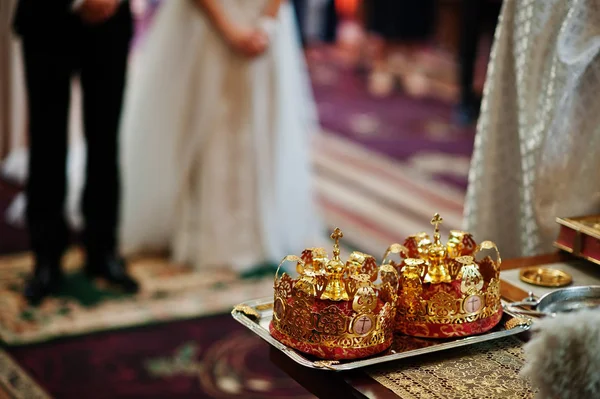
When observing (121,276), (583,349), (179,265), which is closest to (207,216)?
(179,265)

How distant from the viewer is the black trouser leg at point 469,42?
5.70 metres

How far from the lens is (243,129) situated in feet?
11.9

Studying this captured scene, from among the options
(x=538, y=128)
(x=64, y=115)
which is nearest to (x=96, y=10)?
(x=64, y=115)

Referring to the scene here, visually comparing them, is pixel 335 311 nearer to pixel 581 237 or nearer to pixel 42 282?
pixel 581 237

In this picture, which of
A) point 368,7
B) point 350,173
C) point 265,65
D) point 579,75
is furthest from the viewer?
point 368,7

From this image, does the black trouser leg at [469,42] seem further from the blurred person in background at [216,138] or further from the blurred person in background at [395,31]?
the blurred person in background at [216,138]

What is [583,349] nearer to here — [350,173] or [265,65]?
[265,65]

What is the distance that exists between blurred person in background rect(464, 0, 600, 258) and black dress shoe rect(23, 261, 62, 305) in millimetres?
1774

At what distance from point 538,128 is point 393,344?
0.60 metres

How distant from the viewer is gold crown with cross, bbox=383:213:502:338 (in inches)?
53.7

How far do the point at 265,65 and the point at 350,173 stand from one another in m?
1.48

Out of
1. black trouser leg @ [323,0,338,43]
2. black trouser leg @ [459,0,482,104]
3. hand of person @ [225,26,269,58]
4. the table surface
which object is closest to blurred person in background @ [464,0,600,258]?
the table surface

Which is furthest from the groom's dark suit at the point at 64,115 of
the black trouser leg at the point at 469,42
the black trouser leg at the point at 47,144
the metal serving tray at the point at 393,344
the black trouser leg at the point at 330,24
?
the black trouser leg at the point at 330,24

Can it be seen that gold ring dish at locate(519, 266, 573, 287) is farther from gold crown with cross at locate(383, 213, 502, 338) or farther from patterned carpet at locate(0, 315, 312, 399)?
patterned carpet at locate(0, 315, 312, 399)
